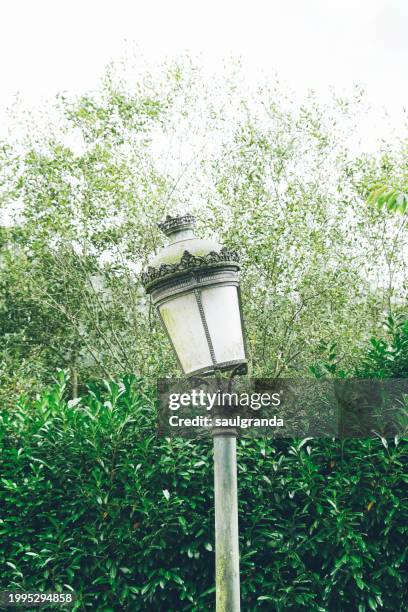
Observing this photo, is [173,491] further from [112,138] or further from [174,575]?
[112,138]

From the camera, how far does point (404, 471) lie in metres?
4.80

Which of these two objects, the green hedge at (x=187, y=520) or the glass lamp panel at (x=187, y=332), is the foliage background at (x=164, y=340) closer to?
the green hedge at (x=187, y=520)

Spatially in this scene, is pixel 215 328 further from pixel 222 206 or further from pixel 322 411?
pixel 222 206

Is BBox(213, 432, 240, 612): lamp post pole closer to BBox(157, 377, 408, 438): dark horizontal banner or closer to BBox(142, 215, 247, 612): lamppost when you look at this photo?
BBox(142, 215, 247, 612): lamppost

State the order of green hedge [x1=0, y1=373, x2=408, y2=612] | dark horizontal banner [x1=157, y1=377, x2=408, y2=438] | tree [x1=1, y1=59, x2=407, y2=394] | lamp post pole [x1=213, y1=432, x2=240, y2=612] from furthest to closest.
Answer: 1. tree [x1=1, y1=59, x2=407, y2=394]
2. dark horizontal banner [x1=157, y1=377, x2=408, y2=438]
3. green hedge [x1=0, y1=373, x2=408, y2=612]
4. lamp post pole [x1=213, y1=432, x2=240, y2=612]

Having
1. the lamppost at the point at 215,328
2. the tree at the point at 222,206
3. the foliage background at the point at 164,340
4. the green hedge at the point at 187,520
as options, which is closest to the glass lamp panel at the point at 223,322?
the lamppost at the point at 215,328

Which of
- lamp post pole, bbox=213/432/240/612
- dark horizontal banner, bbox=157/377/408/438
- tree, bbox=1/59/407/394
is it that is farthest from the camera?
tree, bbox=1/59/407/394

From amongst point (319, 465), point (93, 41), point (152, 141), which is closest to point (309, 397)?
point (319, 465)

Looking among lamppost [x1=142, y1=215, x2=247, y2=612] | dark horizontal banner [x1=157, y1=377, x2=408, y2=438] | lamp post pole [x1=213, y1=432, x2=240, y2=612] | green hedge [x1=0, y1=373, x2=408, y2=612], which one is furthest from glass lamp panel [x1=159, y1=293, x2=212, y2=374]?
green hedge [x1=0, y1=373, x2=408, y2=612]

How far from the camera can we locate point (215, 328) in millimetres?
3062

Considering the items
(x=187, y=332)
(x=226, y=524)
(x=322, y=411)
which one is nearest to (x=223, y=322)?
(x=187, y=332)

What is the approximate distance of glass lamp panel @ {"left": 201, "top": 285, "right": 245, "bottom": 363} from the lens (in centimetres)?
305

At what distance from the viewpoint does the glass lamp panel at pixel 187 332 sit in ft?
10.0

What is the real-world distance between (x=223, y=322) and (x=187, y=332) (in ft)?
0.54
